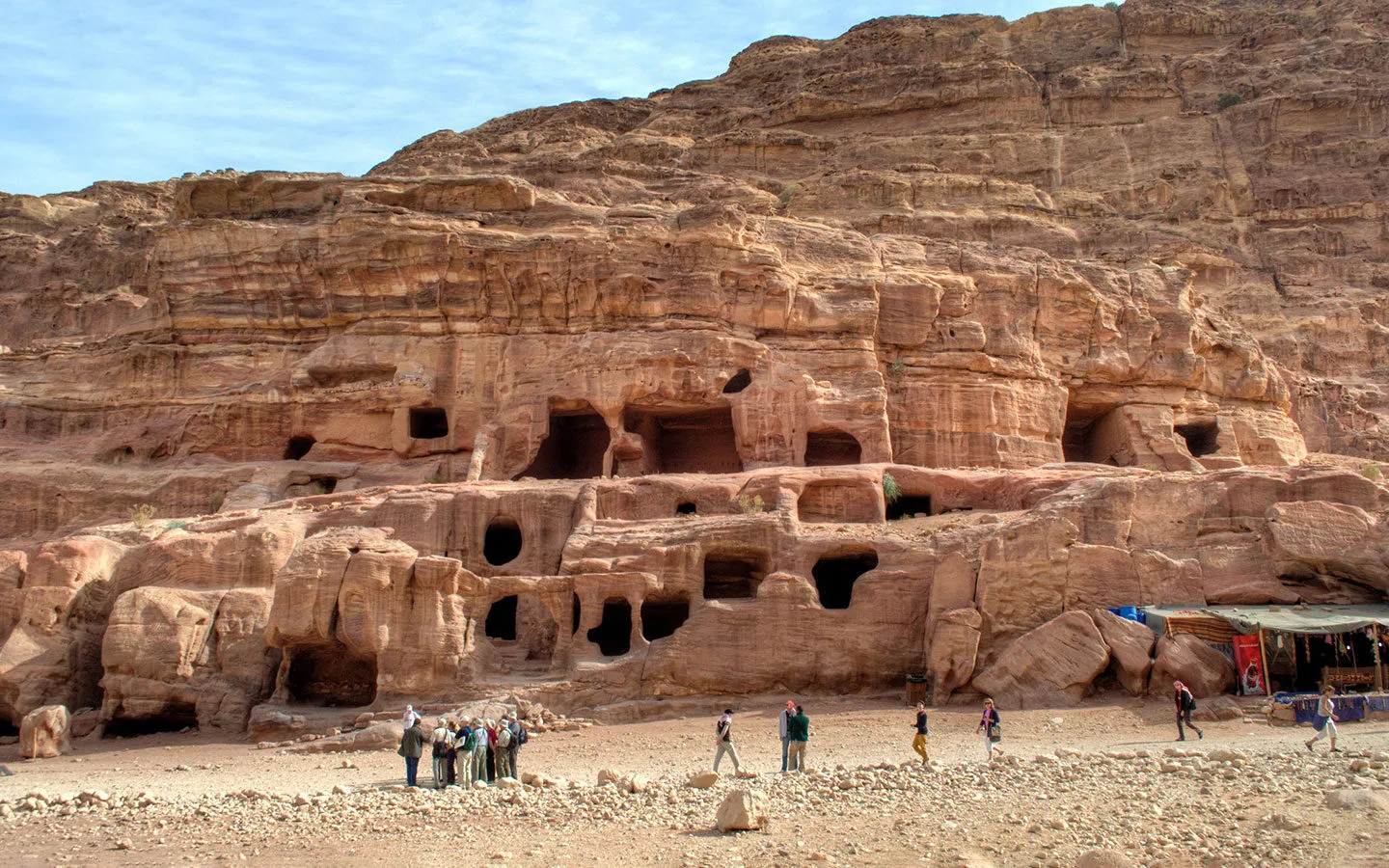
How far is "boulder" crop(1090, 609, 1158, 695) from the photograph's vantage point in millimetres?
19500

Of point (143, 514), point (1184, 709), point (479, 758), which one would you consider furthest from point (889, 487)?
point (143, 514)

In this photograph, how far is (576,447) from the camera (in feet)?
116

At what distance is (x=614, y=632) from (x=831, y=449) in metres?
10.7

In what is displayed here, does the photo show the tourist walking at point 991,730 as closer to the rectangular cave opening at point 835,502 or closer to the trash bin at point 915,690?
the trash bin at point 915,690

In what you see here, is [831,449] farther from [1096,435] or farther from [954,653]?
[954,653]

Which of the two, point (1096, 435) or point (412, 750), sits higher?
point (1096, 435)

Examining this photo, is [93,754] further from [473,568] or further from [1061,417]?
[1061,417]

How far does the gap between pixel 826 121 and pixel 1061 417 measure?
97.4 ft

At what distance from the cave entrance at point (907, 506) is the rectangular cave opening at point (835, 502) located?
8.12ft

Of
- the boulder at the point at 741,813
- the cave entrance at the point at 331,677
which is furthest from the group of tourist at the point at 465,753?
the cave entrance at the point at 331,677

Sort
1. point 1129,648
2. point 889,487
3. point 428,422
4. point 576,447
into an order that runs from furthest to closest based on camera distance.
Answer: point 428,422, point 576,447, point 889,487, point 1129,648

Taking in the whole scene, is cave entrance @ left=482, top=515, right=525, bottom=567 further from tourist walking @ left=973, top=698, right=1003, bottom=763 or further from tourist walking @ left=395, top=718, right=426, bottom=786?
tourist walking @ left=973, top=698, right=1003, bottom=763

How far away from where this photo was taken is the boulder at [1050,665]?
64.5 ft

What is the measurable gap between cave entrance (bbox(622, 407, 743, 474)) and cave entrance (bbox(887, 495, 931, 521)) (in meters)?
5.45
